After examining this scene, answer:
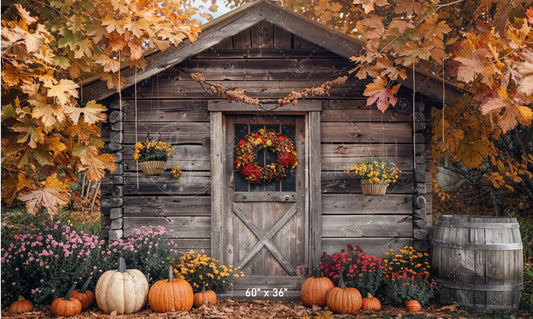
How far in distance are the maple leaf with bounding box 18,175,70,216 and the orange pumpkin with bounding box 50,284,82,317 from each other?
160 centimetres

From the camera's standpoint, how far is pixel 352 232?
5750 mm

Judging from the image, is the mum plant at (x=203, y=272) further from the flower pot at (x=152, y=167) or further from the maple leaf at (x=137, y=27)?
the maple leaf at (x=137, y=27)

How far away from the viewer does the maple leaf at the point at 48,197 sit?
3490 millimetres

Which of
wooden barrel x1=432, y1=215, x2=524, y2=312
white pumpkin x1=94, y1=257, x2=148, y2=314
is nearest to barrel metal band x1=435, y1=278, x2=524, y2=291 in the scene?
wooden barrel x1=432, y1=215, x2=524, y2=312

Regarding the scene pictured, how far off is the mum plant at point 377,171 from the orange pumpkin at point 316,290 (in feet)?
→ 4.36

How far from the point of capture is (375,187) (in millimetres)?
5375

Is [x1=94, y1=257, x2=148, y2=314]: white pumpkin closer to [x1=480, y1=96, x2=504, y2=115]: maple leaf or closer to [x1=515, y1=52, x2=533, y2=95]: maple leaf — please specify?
[x1=480, y1=96, x2=504, y2=115]: maple leaf

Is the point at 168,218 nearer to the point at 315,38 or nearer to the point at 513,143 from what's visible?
the point at 315,38

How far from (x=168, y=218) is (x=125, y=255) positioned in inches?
28.9

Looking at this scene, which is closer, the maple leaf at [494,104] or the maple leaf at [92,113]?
the maple leaf at [494,104]

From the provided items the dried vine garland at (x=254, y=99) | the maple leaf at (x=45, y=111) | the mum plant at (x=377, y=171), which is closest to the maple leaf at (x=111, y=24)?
the maple leaf at (x=45, y=111)

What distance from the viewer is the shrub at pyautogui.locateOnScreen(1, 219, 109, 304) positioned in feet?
16.3

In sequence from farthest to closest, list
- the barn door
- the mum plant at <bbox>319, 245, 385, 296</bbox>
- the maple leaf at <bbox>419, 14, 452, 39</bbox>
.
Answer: the barn door
the mum plant at <bbox>319, 245, 385, 296</bbox>
the maple leaf at <bbox>419, 14, 452, 39</bbox>

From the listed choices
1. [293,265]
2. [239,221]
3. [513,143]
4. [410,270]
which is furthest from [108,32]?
[513,143]
